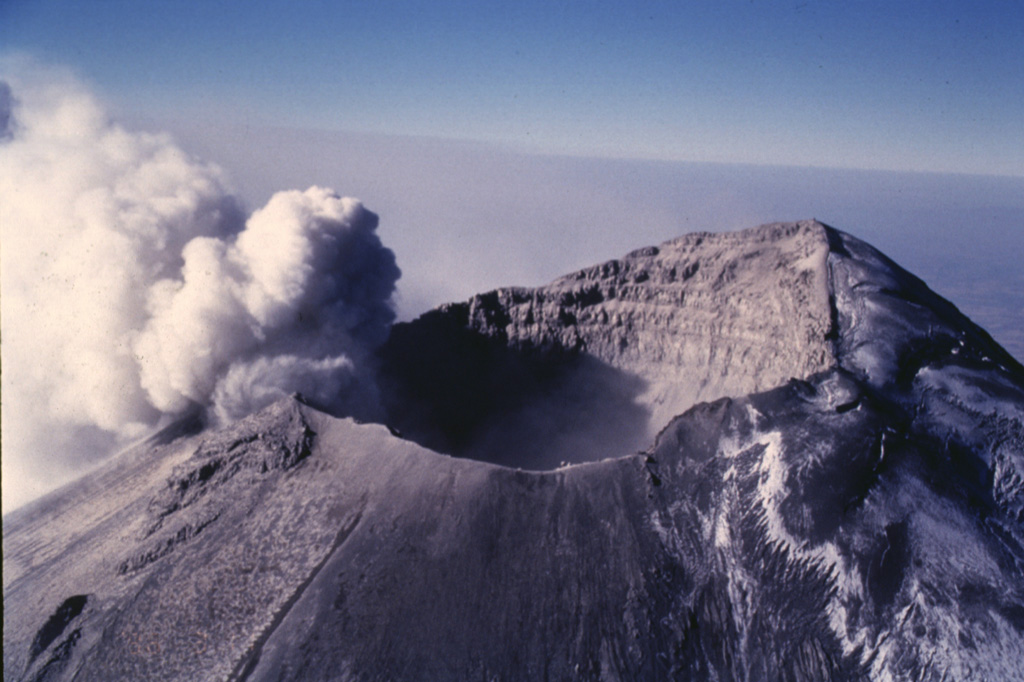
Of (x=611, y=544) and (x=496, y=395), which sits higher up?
A: (x=611, y=544)

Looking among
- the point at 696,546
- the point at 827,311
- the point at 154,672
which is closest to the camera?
the point at 154,672

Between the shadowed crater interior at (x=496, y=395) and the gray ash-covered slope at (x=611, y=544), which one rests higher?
the gray ash-covered slope at (x=611, y=544)

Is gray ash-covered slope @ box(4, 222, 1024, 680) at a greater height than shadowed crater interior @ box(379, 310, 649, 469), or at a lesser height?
greater

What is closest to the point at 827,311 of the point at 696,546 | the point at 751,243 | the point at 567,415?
the point at 751,243

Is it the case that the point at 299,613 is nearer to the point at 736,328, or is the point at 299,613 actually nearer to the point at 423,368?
the point at 423,368

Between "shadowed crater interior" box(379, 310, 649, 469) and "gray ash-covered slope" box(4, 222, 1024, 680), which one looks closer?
"gray ash-covered slope" box(4, 222, 1024, 680)

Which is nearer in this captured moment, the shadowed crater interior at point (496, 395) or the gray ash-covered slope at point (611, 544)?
the gray ash-covered slope at point (611, 544)

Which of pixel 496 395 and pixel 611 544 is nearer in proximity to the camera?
pixel 611 544

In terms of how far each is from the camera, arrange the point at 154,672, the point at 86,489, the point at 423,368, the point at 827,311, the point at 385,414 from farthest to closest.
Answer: the point at 423,368 → the point at 385,414 → the point at 86,489 → the point at 827,311 → the point at 154,672
